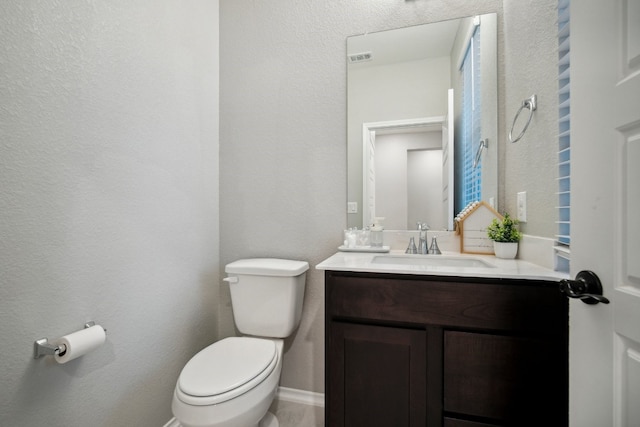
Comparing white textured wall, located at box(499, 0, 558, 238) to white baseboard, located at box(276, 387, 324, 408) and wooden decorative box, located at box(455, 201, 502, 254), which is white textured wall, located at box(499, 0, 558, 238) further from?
white baseboard, located at box(276, 387, 324, 408)

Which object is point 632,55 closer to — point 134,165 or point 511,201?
point 511,201

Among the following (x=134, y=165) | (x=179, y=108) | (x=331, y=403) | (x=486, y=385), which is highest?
(x=179, y=108)

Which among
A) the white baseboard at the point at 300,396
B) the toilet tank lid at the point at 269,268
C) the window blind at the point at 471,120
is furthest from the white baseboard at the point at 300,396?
the window blind at the point at 471,120

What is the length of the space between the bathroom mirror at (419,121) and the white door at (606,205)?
80 cm

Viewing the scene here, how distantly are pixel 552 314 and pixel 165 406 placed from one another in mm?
1768

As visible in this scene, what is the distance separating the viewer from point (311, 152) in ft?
5.72

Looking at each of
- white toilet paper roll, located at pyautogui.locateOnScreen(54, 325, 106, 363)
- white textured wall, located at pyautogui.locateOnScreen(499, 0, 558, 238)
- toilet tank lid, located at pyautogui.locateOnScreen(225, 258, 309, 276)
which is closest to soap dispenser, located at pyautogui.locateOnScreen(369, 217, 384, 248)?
toilet tank lid, located at pyautogui.locateOnScreen(225, 258, 309, 276)

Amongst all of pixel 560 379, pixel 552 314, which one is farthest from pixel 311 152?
pixel 560 379

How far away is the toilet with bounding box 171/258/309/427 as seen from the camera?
106cm

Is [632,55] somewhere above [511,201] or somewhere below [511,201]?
above

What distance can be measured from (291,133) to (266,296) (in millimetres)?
994

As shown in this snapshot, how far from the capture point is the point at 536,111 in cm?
118

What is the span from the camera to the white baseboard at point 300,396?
170cm

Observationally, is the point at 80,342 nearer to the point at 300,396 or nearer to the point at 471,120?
the point at 300,396
